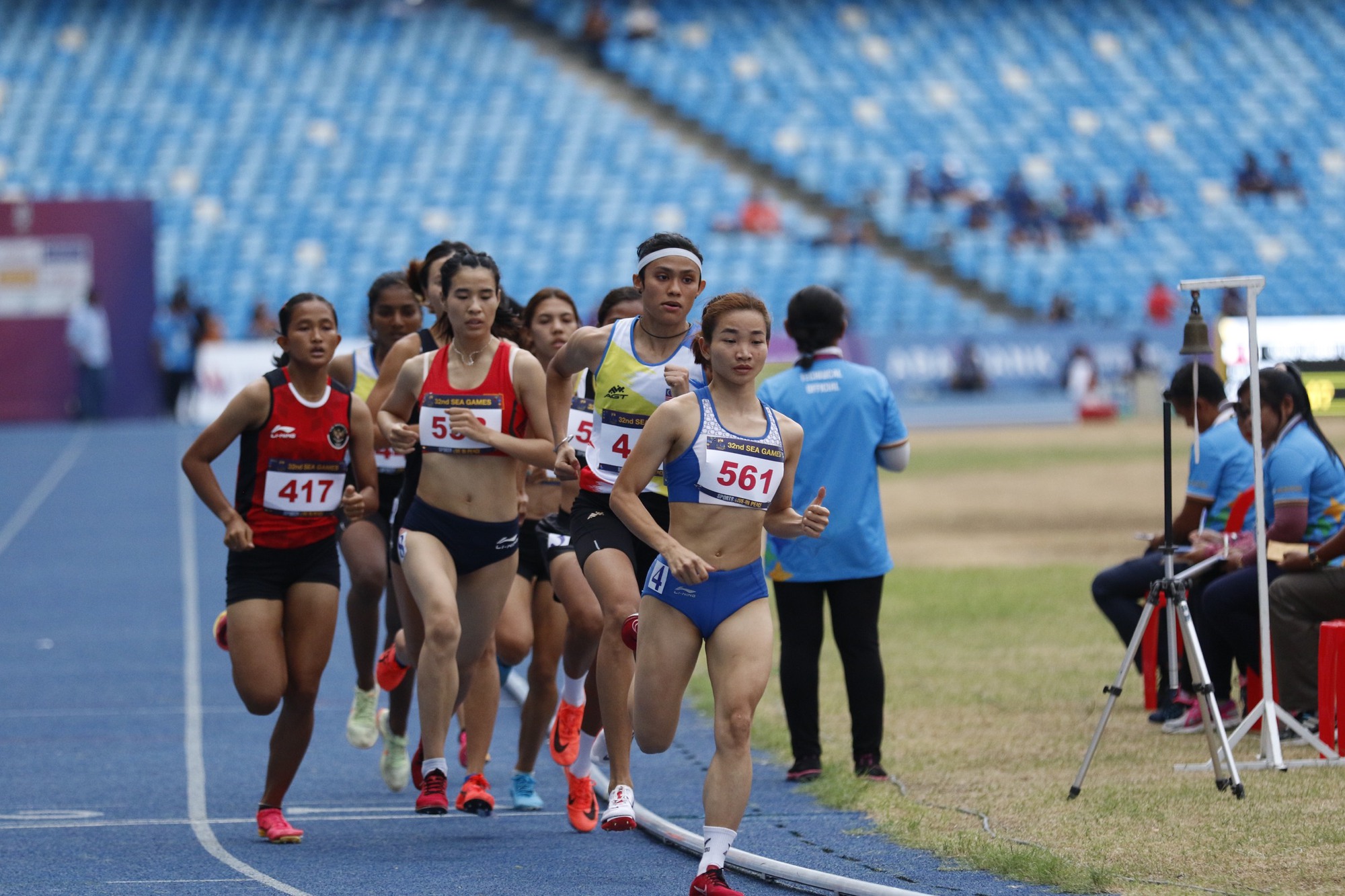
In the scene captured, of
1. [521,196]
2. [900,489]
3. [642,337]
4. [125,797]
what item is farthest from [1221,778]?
[521,196]

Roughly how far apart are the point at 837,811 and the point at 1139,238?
2956cm

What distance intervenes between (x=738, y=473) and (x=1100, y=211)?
30782 mm

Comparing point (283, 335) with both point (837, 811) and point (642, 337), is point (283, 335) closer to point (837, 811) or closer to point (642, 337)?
point (642, 337)

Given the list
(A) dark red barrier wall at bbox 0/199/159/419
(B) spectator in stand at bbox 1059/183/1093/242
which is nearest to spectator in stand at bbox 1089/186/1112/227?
(B) spectator in stand at bbox 1059/183/1093/242

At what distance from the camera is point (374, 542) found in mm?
8109

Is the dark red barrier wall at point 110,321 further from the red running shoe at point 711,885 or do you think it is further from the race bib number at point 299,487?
the red running shoe at point 711,885

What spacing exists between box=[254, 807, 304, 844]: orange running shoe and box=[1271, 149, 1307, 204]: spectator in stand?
33199 mm

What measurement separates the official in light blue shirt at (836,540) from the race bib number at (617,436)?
4.35 ft

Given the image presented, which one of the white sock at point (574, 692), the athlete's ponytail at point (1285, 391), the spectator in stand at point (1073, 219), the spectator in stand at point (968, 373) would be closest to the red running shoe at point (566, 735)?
the white sock at point (574, 692)

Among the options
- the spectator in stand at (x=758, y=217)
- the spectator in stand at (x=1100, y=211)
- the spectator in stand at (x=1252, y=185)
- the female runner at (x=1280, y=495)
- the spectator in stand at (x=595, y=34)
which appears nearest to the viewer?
the female runner at (x=1280, y=495)

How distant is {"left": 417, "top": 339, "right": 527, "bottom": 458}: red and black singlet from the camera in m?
6.82

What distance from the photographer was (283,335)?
6.79 metres

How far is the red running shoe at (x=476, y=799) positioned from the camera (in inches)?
255

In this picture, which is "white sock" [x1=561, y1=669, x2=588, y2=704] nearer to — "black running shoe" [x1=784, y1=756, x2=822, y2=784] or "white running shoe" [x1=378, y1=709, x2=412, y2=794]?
"white running shoe" [x1=378, y1=709, x2=412, y2=794]
